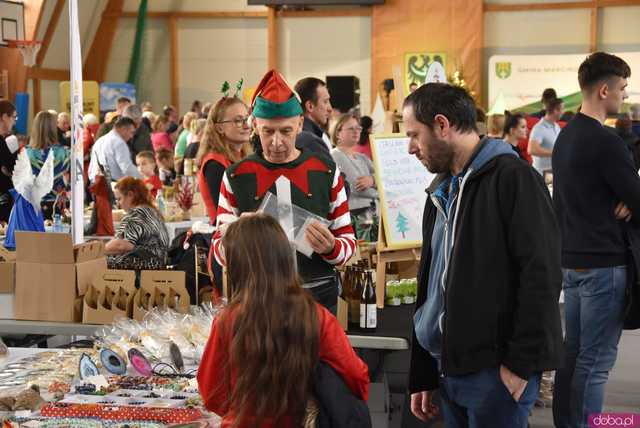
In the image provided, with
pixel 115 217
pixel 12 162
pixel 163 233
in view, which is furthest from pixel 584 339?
pixel 12 162

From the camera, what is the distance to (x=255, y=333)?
2.10 m

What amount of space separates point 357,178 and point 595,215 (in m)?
2.69

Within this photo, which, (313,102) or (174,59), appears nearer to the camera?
(313,102)

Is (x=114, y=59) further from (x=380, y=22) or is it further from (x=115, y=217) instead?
(x=115, y=217)

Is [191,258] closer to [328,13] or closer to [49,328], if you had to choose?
[49,328]

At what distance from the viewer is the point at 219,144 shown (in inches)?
151

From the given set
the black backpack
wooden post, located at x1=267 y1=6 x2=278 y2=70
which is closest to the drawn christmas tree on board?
the black backpack

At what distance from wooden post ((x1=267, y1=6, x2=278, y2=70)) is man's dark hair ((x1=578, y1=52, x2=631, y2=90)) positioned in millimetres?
13567

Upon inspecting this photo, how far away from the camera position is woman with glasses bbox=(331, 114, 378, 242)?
19.7 ft

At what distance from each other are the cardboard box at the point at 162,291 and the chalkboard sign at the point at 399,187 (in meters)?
1.36

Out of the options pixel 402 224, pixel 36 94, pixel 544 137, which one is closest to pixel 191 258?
pixel 402 224

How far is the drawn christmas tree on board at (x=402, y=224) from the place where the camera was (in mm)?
4730

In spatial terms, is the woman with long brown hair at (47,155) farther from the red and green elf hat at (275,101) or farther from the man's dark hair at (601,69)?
the man's dark hair at (601,69)

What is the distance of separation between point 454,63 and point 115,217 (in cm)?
1035
